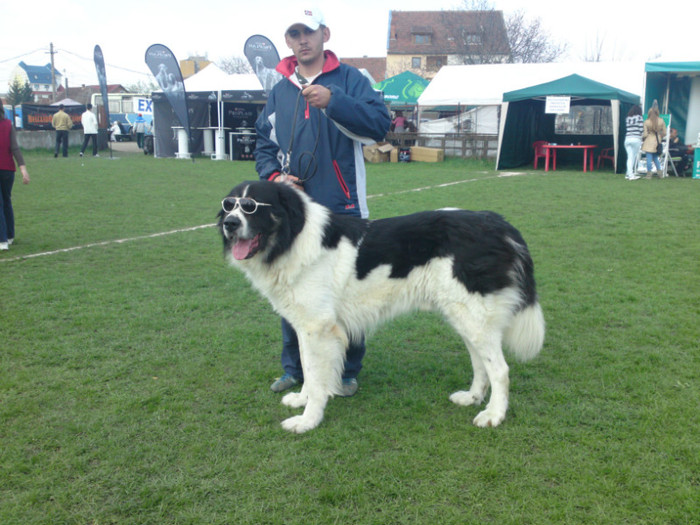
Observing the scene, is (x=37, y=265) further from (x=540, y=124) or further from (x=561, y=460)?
(x=540, y=124)

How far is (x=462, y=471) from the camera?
112 inches

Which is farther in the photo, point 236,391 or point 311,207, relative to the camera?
point 236,391

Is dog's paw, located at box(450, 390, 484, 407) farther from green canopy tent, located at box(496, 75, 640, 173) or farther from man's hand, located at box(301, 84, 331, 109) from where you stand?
green canopy tent, located at box(496, 75, 640, 173)

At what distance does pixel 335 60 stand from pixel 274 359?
7.70 feet

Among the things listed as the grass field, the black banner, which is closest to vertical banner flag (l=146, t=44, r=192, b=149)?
the black banner

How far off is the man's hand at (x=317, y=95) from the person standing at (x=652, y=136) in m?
15.9

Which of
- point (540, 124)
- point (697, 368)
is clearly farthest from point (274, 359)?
point (540, 124)

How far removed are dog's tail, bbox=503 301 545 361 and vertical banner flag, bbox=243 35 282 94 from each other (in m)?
19.9

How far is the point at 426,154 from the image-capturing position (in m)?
23.5

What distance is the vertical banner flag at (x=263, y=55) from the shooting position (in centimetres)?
2153

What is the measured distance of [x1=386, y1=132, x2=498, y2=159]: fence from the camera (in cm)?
2409

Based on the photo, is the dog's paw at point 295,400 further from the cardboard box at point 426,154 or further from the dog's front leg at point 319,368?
the cardboard box at point 426,154

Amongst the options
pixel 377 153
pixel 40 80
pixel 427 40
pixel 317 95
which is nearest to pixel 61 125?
pixel 377 153

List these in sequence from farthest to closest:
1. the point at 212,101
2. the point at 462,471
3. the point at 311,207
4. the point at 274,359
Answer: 1. the point at 212,101
2. the point at 274,359
3. the point at 311,207
4. the point at 462,471
